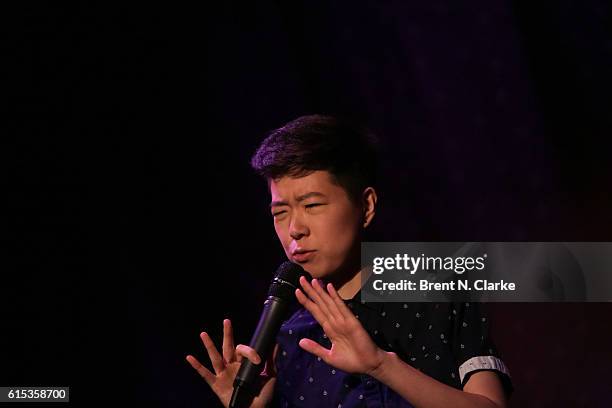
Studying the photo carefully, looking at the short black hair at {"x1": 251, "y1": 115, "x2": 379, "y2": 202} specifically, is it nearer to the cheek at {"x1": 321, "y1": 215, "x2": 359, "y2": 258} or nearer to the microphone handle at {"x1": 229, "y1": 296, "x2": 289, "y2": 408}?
the cheek at {"x1": 321, "y1": 215, "x2": 359, "y2": 258}

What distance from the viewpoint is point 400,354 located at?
133 centimetres

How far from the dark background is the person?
0.55m

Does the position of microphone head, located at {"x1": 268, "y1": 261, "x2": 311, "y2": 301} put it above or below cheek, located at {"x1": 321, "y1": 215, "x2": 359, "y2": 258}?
below

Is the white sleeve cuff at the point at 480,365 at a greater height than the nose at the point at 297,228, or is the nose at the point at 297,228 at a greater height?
the nose at the point at 297,228

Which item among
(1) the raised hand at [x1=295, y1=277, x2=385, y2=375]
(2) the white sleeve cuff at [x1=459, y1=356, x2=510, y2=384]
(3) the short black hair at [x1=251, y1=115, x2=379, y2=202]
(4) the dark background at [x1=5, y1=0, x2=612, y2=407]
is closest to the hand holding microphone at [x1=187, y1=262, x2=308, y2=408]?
(1) the raised hand at [x1=295, y1=277, x2=385, y2=375]

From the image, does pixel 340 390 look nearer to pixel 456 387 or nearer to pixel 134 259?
pixel 456 387

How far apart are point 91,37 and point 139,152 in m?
0.34

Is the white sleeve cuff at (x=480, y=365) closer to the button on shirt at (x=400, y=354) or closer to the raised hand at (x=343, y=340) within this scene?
the button on shirt at (x=400, y=354)

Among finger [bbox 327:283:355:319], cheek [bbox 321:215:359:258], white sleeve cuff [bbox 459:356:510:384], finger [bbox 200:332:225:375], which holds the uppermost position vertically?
cheek [bbox 321:215:359:258]

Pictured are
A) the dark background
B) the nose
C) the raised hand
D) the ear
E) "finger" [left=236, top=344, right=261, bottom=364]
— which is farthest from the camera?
the dark background

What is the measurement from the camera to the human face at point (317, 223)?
135 centimetres

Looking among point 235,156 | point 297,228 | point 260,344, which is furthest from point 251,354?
point 235,156

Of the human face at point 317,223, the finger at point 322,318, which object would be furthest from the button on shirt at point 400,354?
the finger at point 322,318

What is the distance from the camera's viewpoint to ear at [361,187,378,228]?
1.45 metres
